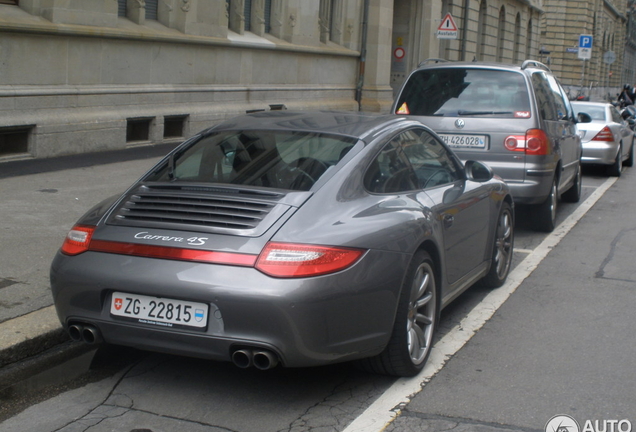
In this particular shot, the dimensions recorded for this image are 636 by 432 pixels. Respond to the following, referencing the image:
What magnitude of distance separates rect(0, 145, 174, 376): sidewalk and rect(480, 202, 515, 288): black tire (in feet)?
10.6

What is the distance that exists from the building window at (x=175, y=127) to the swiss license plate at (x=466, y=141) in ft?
23.5

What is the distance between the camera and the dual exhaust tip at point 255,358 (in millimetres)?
3980

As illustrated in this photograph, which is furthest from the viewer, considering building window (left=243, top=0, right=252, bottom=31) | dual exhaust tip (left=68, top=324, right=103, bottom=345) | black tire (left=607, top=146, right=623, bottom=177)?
building window (left=243, top=0, right=252, bottom=31)

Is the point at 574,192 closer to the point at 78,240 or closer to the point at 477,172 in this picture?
the point at 477,172

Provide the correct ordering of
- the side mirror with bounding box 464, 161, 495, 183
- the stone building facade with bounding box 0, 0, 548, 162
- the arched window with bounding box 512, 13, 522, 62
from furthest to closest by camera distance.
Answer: the arched window with bounding box 512, 13, 522, 62, the stone building facade with bounding box 0, 0, 548, 162, the side mirror with bounding box 464, 161, 495, 183

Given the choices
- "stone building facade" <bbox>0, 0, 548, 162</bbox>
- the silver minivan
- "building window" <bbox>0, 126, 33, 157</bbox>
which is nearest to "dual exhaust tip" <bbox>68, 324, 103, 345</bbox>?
the silver minivan

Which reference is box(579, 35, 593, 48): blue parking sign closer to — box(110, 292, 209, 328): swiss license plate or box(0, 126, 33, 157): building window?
box(0, 126, 33, 157): building window

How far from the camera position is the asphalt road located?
160 inches

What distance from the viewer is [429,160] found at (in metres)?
5.58

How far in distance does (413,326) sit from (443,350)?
63cm

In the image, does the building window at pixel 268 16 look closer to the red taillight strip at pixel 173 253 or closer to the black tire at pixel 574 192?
the black tire at pixel 574 192

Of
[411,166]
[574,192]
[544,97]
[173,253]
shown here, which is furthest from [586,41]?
[173,253]

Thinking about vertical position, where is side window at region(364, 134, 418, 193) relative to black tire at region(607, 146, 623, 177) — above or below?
above

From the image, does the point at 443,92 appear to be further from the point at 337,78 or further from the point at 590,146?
the point at 337,78
